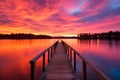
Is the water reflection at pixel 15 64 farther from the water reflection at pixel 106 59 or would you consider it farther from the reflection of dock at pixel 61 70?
the water reflection at pixel 106 59

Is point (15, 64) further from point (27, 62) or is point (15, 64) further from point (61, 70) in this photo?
point (61, 70)

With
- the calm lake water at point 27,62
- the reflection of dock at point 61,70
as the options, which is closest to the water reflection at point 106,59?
the calm lake water at point 27,62

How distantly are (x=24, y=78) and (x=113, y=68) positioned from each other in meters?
11.6

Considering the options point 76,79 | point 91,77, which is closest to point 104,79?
point 76,79

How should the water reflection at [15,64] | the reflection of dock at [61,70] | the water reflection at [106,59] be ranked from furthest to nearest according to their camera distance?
the water reflection at [106,59] → the water reflection at [15,64] → the reflection of dock at [61,70]

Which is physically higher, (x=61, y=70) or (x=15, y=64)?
(x=61, y=70)

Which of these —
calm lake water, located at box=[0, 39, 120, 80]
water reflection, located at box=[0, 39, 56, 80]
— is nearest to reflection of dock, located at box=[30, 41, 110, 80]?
calm lake water, located at box=[0, 39, 120, 80]

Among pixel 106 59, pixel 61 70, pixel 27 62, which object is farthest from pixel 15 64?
pixel 61 70

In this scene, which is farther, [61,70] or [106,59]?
[106,59]

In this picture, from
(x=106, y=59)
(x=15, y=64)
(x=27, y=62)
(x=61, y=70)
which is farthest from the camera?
(x=106, y=59)

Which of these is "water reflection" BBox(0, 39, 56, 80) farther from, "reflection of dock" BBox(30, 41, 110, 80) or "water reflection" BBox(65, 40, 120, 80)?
"water reflection" BBox(65, 40, 120, 80)

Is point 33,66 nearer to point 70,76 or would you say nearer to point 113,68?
point 70,76

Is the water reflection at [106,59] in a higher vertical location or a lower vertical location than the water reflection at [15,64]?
lower

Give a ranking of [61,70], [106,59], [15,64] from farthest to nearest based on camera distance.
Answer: [106,59] < [15,64] < [61,70]
